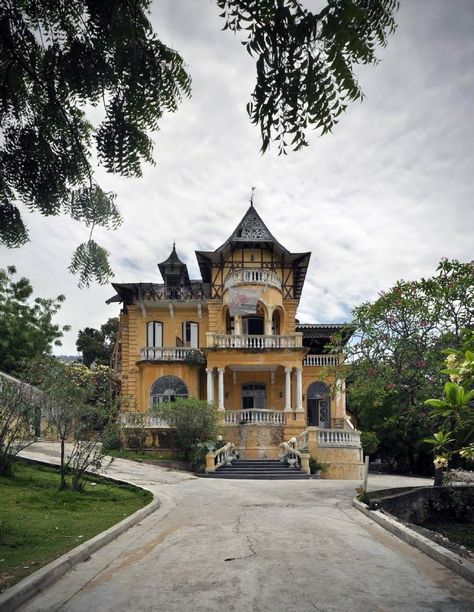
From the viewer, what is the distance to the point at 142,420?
968 inches

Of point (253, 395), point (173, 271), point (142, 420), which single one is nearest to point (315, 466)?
point (142, 420)

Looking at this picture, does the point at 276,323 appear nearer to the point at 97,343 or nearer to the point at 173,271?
the point at 173,271

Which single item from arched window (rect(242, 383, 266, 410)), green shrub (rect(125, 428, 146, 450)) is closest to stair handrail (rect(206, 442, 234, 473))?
green shrub (rect(125, 428, 146, 450))

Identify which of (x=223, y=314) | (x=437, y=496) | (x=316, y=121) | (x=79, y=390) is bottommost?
(x=437, y=496)

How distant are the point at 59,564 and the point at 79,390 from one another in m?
7.89

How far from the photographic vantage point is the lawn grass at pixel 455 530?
12.4 metres

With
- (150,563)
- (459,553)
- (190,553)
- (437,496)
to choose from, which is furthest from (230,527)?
(437,496)

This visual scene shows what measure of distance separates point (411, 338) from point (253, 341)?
1489 cm

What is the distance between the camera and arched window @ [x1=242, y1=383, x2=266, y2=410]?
3095 centimetres

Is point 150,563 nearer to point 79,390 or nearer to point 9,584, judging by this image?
point 9,584

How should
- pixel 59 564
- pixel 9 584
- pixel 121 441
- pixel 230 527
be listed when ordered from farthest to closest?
pixel 121 441
pixel 230 527
pixel 59 564
pixel 9 584

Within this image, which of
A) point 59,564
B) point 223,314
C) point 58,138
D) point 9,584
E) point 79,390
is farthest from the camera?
point 223,314

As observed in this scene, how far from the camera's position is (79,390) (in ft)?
45.6

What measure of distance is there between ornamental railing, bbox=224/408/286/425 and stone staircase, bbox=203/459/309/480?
2.99 meters
